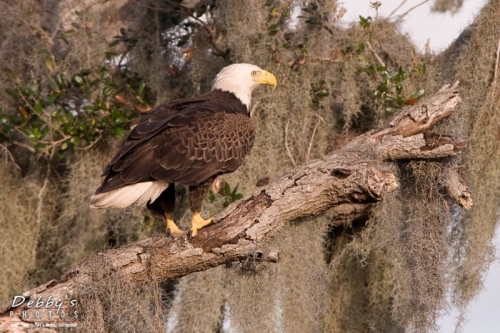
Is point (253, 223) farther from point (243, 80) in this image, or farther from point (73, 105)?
point (73, 105)

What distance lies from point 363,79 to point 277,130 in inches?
30.3

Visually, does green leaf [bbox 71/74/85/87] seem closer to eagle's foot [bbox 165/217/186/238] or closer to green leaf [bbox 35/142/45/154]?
green leaf [bbox 35/142/45/154]

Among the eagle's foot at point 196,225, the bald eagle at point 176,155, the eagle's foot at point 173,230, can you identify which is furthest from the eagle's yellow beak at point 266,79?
the eagle's foot at point 196,225

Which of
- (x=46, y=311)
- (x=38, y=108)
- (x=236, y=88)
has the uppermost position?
(x=38, y=108)

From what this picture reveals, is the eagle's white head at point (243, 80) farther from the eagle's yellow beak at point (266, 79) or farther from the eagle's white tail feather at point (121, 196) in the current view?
the eagle's white tail feather at point (121, 196)

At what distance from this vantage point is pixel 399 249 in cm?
584

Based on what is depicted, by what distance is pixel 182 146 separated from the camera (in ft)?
18.2

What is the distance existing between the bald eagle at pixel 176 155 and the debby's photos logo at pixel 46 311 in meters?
0.73

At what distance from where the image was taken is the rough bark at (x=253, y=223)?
489 cm

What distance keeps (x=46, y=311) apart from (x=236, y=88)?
7.24ft

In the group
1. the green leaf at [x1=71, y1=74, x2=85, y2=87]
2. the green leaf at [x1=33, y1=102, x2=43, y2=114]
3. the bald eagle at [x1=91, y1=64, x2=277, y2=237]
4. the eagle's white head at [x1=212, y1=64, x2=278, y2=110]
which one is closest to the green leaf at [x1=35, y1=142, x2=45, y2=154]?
the green leaf at [x1=33, y1=102, x2=43, y2=114]

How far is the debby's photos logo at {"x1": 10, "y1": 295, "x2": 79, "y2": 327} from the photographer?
475 centimetres

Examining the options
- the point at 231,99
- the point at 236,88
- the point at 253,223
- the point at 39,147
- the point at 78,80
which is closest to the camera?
the point at 253,223

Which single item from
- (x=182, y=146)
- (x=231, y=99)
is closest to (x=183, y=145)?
(x=182, y=146)
